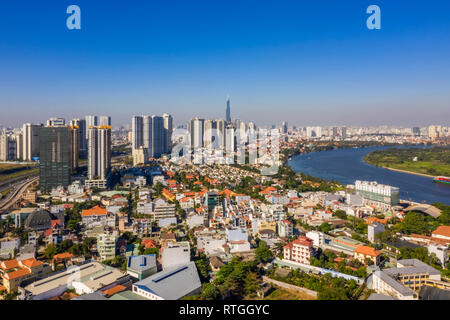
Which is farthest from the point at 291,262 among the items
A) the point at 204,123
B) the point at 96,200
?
the point at 204,123

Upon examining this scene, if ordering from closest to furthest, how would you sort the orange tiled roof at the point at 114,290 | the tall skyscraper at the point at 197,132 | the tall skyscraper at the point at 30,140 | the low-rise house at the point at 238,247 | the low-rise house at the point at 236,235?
1. the orange tiled roof at the point at 114,290
2. the low-rise house at the point at 238,247
3. the low-rise house at the point at 236,235
4. the tall skyscraper at the point at 30,140
5. the tall skyscraper at the point at 197,132

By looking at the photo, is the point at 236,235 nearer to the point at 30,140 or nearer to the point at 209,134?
the point at 209,134

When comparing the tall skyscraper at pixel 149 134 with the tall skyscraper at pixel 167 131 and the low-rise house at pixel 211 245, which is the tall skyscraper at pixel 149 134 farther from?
the low-rise house at pixel 211 245

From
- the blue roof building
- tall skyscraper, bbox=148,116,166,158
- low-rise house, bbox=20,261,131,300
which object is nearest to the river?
tall skyscraper, bbox=148,116,166,158

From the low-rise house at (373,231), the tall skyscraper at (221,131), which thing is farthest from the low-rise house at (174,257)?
the tall skyscraper at (221,131)

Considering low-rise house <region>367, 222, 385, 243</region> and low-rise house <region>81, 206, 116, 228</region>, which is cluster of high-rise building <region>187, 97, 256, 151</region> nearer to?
low-rise house <region>81, 206, 116, 228</region>
